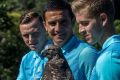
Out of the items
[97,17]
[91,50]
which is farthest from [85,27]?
[91,50]

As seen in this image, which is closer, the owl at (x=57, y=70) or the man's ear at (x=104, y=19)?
the owl at (x=57, y=70)

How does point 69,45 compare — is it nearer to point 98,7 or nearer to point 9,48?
point 98,7

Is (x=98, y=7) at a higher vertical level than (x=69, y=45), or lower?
higher

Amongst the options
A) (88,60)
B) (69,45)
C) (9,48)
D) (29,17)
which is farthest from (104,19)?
(9,48)

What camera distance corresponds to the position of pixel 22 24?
566 cm

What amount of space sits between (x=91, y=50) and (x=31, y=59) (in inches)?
47.3

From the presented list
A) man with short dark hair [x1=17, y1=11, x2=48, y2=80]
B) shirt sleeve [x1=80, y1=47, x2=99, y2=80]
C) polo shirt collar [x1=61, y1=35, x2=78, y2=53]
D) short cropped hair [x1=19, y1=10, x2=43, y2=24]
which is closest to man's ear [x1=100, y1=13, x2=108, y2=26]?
shirt sleeve [x1=80, y1=47, x2=99, y2=80]

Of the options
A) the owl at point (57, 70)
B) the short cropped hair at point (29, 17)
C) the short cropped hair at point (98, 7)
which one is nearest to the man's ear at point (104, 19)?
the short cropped hair at point (98, 7)

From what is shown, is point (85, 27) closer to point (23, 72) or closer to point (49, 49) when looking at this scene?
point (49, 49)

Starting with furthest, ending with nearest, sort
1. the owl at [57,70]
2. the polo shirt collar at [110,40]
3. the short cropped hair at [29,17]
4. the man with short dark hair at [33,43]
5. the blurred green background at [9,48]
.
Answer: the blurred green background at [9,48] → the short cropped hair at [29,17] → the man with short dark hair at [33,43] → the polo shirt collar at [110,40] → the owl at [57,70]

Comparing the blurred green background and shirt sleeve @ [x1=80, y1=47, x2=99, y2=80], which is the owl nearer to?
shirt sleeve @ [x1=80, y1=47, x2=99, y2=80]

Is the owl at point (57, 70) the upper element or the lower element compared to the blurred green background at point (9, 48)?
upper

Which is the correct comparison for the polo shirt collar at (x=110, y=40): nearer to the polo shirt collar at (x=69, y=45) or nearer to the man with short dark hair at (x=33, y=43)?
the polo shirt collar at (x=69, y=45)

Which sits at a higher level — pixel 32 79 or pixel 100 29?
pixel 100 29
